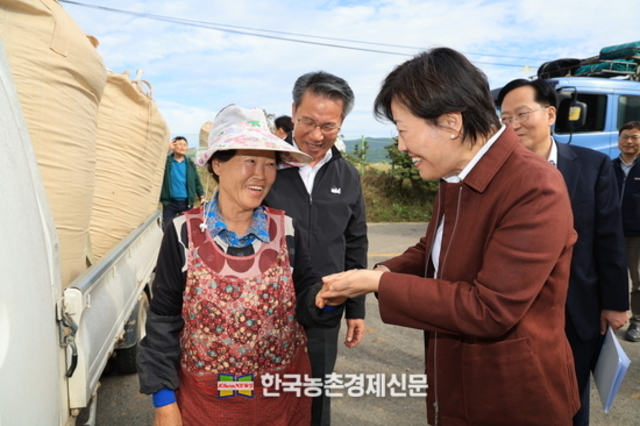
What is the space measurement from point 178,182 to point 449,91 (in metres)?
6.76

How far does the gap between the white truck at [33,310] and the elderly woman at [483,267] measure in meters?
0.84

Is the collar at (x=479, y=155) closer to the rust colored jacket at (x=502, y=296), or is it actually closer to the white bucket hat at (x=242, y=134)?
the rust colored jacket at (x=502, y=296)

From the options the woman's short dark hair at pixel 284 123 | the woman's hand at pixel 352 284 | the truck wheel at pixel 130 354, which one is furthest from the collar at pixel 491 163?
the woman's short dark hair at pixel 284 123

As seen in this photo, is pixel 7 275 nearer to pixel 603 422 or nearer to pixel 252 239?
pixel 252 239

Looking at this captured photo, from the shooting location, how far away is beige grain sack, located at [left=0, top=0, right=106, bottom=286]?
181 centimetres

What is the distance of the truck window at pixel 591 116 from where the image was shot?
337 inches

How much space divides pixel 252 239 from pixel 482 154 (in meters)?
0.84

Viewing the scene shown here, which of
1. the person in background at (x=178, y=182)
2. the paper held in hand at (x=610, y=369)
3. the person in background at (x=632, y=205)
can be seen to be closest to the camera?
the paper held in hand at (x=610, y=369)

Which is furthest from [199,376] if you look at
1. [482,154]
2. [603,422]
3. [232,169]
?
[603,422]

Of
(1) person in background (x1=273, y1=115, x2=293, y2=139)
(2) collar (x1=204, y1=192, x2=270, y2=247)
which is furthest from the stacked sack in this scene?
(1) person in background (x1=273, y1=115, x2=293, y2=139)

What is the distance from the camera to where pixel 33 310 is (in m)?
1.18

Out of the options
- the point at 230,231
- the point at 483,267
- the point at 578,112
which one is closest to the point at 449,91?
the point at 483,267

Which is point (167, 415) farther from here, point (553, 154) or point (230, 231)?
point (553, 154)

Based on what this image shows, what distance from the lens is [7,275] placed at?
1.04 meters
